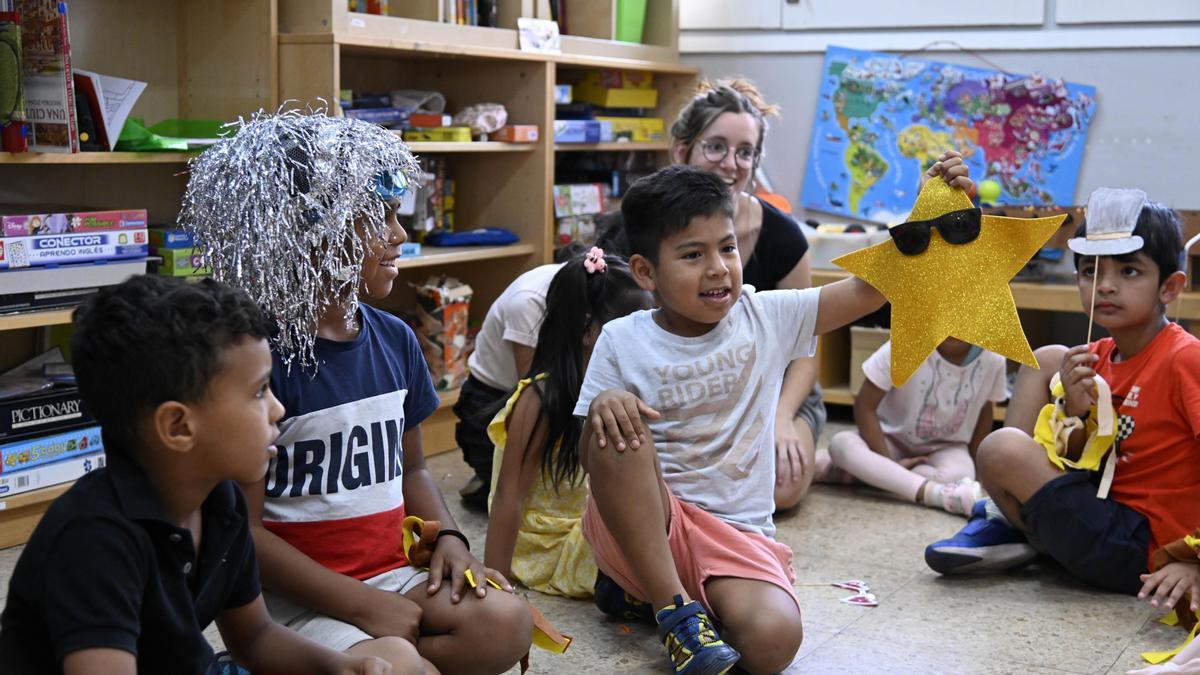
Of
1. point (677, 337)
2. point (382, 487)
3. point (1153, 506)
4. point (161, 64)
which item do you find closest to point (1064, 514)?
point (1153, 506)

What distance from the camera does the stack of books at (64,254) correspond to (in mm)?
2693

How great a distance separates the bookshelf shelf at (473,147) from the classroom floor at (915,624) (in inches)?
42.7

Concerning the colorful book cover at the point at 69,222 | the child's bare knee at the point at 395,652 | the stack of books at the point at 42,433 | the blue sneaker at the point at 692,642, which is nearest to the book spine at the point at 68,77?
the colorful book cover at the point at 69,222

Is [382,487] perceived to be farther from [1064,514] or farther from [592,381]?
[1064,514]

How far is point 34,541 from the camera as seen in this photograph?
4.13ft

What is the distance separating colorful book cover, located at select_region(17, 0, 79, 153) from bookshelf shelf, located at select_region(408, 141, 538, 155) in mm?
847

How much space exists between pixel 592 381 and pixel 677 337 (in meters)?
0.16

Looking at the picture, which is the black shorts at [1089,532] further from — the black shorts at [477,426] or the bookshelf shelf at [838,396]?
the bookshelf shelf at [838,396]

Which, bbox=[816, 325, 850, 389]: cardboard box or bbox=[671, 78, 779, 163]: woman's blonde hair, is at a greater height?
bbox=[671, 78, 779, 163]: woman's blonde hair

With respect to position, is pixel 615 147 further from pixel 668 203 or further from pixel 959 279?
pixel 959 279

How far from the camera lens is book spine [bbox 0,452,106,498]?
8.91ft

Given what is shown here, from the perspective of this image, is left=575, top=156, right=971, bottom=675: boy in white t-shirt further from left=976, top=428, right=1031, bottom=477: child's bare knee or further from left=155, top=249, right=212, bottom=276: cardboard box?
left=155, top=249, right=212, bottom=276: cardboard box

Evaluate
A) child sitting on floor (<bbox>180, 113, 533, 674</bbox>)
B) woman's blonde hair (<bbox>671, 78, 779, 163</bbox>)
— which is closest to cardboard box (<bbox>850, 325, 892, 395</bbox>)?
woman's blonde hair (<bbox>671, 78, 779, 163</bbox>)

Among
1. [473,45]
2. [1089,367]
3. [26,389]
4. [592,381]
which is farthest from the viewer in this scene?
[473,45]
